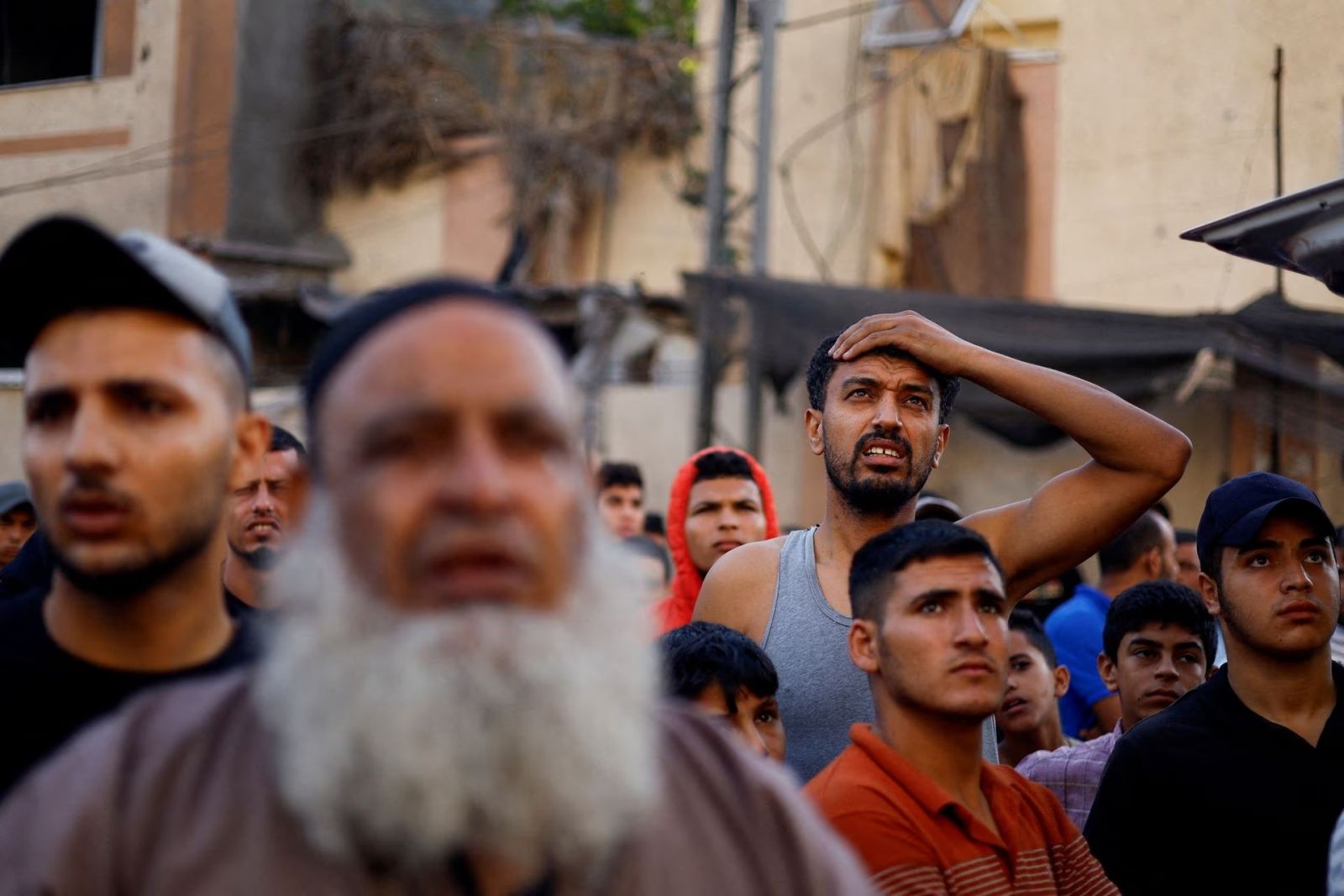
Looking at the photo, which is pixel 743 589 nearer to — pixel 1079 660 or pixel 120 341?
pixel 120 341

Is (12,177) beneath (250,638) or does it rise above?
above

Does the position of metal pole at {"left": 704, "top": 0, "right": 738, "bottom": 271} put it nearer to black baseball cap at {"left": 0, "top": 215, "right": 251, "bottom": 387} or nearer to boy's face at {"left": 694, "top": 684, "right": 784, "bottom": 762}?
boy's face at {"left": 694, "top": 684, "right": 784, "bottom": 762}

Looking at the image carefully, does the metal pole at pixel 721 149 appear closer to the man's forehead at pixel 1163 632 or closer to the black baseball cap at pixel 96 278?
the man's forehead at pixel 1163 632

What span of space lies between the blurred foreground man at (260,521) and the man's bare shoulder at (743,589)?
122cm

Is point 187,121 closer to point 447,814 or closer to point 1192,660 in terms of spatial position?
point 1192,660

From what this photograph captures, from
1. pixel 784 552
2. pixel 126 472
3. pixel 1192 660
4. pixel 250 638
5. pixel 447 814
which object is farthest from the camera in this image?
pixel 1192 660

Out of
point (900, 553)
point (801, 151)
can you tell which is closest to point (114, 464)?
point (900, 553)

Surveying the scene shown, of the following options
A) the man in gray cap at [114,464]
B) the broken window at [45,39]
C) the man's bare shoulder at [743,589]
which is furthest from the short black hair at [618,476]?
the broken window at [45,39]

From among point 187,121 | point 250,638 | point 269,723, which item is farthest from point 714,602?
point 187,121

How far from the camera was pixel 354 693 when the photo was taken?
64.9 inches

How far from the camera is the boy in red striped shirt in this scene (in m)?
2.74

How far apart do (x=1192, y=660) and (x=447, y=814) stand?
3671 millimetres

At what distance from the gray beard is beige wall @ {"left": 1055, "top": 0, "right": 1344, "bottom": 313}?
37.3ft

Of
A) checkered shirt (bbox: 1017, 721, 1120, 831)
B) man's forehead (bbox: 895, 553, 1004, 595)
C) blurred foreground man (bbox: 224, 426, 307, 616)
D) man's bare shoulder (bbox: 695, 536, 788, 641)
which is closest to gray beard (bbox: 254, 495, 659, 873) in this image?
man's forehead (bbox: 895, 553, 1004, 595)
